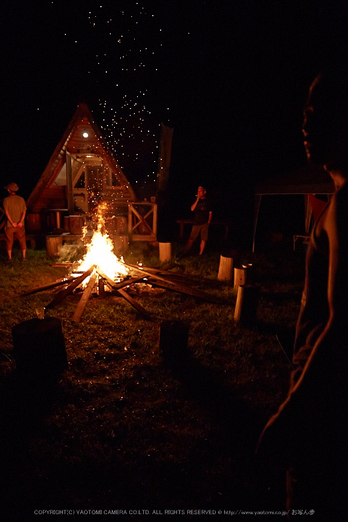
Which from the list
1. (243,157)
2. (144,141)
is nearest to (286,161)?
(243,157)

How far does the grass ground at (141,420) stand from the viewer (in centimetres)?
261

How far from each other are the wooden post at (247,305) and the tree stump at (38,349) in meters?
3.25

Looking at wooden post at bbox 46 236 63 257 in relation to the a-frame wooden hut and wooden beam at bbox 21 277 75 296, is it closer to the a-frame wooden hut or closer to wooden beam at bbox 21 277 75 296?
the a-frame wooden hut

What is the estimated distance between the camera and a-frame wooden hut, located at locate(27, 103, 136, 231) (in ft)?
39.1

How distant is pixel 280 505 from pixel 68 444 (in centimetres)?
201

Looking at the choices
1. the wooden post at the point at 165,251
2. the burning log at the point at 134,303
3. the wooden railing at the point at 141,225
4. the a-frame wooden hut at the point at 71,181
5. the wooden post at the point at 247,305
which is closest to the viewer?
the wooden post at the point at 247,305

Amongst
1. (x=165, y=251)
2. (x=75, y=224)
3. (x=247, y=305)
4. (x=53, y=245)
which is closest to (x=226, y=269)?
(x=165, y=251)

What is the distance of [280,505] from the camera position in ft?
8.41

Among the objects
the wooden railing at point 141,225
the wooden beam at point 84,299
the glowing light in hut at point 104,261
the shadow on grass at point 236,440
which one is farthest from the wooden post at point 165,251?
the shadow on grass at point 236,440

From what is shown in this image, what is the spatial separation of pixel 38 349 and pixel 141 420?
156 centimetres

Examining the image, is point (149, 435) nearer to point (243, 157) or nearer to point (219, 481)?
point (219, 481)

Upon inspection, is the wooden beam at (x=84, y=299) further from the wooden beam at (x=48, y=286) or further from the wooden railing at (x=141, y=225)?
the wooden railing at (x=141, y=225)

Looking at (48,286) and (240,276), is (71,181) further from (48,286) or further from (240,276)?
(240,276)

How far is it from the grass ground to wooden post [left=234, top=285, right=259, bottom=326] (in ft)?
0.69
